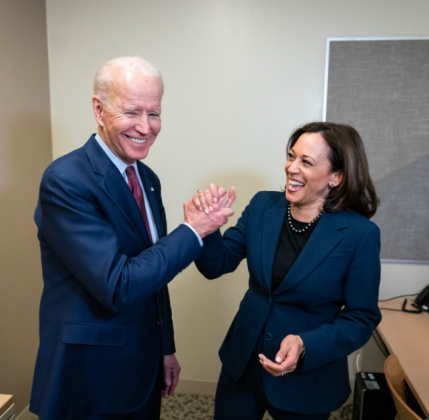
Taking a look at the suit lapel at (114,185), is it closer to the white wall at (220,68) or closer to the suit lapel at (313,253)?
the suit lapel at (313,253)

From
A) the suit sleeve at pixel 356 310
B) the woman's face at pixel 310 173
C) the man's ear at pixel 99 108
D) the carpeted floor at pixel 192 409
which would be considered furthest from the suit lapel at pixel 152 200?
the carpeted floor at pixel 192 409

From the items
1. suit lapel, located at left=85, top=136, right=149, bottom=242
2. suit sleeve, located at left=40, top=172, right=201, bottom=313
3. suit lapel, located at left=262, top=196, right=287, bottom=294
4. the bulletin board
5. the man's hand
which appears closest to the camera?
suit sleeve, located at left=40, top=172, right=201, bottom=313

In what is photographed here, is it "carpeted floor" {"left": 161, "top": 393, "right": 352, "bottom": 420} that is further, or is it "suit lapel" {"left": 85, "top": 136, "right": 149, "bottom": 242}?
"carpeted floor" {"left": 161, "top": 393, "right": 352, "bottom": 420}

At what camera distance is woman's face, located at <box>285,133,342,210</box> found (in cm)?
150

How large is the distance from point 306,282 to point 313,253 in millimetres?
107

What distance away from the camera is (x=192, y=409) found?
2686 mm

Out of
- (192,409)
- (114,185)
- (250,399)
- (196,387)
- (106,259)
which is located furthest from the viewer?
(196,387)

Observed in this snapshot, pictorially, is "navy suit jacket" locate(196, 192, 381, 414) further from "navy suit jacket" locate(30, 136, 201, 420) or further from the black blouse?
"navy suit jacket" locate(30, 136, 201, 420)

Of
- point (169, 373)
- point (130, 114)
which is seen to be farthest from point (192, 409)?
point (130, 114)

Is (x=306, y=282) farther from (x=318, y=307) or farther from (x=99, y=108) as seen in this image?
(x=99, y=108)

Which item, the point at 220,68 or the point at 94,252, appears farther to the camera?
the point at 220,68

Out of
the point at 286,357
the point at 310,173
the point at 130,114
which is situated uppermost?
the point at 130,114

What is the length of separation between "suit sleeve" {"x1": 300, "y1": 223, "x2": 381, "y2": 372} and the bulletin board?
123 cm

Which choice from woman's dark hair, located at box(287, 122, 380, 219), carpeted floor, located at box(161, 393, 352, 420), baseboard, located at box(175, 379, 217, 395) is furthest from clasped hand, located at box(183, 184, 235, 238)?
baseboard, located at box(175, 379, 217, 395)
